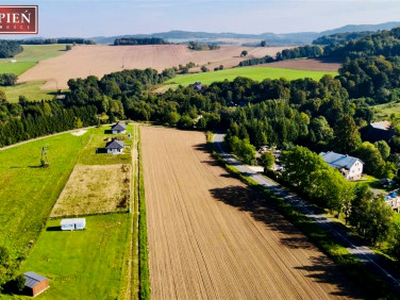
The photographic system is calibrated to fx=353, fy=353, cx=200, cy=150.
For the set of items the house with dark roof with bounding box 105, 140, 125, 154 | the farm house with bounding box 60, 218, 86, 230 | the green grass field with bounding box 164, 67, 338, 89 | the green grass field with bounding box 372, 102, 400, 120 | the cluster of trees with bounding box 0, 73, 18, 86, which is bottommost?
the farm house with bounding box 60, 218, 86, 230

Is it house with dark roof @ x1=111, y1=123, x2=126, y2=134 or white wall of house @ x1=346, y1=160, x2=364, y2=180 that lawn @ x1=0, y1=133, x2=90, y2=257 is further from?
white wall of house @ x1=346, y1=160, x2=364, y2=180

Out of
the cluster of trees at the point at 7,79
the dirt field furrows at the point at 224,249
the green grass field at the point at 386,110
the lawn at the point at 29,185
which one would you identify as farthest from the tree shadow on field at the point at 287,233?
the cluster of trees at the point at 7,79

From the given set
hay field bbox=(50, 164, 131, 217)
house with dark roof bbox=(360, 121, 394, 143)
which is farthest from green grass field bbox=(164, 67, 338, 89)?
hay field bbox=(50, 164, 131, 217)

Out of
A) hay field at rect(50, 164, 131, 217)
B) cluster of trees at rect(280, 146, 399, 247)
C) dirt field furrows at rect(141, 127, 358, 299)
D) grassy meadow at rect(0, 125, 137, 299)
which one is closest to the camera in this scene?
dirt field furrows at rect(141, 127, 358, 299)

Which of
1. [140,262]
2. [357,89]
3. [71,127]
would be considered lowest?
[140,262]

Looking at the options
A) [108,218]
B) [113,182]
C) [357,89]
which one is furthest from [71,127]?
[357,89]

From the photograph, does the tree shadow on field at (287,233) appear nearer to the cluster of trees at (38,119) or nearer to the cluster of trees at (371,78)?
the cluster of trees at (38,119)

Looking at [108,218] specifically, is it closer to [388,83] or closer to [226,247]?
[226,247]
